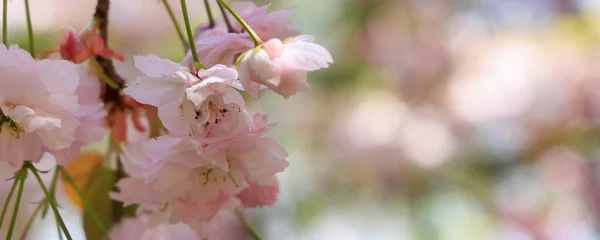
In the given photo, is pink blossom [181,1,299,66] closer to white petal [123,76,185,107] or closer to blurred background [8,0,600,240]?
white petal [123,76,185,107]

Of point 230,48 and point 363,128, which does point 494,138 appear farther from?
point 230,48

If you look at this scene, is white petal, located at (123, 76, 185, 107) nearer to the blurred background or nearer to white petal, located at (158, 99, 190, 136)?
white petal, located at (158, 99, 190, 136)

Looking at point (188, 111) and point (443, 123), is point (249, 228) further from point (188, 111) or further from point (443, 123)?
point (443, 123)

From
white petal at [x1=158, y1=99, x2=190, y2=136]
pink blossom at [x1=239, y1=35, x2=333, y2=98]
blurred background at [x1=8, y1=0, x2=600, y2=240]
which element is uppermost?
pink blossom at [x1=239, y1=35, x2=333, y2=98]

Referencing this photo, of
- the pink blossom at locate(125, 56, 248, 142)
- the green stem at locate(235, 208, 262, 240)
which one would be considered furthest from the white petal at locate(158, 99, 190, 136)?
the green stem at locate(235, 208, 262, 240)

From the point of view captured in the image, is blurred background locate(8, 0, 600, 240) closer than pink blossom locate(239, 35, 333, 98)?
No

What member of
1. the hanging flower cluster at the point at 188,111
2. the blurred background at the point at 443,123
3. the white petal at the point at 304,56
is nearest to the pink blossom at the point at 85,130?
the hanging flower cluster at the point at 188,111

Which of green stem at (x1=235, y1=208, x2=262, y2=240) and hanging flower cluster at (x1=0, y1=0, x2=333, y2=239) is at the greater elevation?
hanging flower cluster at (x1=0, y1=0, x2=333, y2=239)

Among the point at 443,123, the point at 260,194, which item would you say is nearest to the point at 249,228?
the point at 260,194
